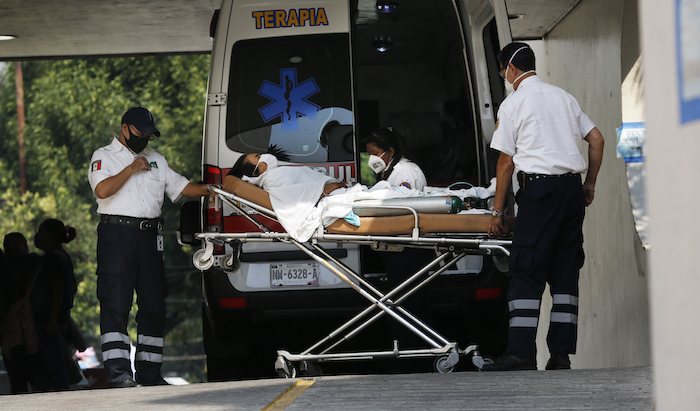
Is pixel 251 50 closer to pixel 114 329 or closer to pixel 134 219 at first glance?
pixel 134 219

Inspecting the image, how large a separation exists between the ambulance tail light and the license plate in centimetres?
44

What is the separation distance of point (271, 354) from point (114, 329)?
108cm

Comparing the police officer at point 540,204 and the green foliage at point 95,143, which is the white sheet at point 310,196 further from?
the green foliage at point 95,143

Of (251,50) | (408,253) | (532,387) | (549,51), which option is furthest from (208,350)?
(549,51)

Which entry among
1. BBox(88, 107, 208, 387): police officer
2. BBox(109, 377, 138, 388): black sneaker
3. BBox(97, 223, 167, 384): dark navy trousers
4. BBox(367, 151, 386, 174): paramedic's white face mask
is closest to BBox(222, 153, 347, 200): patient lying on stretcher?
BBox(88, 107, 208, 387): police officer

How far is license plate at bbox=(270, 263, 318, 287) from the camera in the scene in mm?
5234

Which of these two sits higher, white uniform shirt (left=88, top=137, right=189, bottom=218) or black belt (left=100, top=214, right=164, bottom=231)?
white uniform shirt (left=88, top=137, right=189, bottom=218)

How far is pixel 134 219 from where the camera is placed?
17.3 ft

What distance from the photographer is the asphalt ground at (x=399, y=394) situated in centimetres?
345

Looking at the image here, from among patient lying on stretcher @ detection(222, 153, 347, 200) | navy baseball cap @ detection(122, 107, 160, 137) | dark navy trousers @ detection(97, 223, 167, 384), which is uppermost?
navy baseball cap @ detection(122, 107, 160, 137)

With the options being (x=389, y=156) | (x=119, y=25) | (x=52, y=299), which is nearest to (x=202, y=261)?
(x=389, y=156)

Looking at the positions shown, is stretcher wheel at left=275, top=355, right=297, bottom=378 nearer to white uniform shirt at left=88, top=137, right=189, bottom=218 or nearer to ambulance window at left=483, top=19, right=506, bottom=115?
white uniform shirt at left=88, top=137, right=189, bottom=218

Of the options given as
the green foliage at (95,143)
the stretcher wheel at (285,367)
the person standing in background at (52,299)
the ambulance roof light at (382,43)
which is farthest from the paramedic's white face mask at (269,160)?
the green foliage at (95,143)

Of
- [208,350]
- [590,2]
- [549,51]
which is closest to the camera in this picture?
[208,350]
